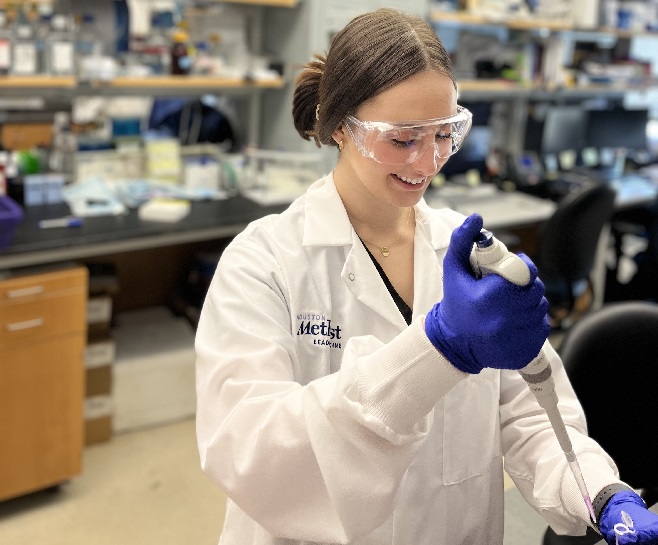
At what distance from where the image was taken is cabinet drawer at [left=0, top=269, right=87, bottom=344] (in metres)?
2.43

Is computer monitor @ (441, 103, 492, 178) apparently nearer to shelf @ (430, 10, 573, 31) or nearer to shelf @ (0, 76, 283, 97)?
shelf @ (430, 10, 573, 31)

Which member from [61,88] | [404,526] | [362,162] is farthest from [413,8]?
[404,526]

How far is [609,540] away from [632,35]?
432cm

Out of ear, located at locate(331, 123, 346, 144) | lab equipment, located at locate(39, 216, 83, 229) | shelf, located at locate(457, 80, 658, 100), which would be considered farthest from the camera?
shelf, located at locate(457, 80, 658, 100)

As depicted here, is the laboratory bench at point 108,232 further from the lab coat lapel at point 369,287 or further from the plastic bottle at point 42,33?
the lab coat lapel at point 369,287

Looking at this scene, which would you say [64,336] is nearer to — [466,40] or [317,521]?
[317,521]

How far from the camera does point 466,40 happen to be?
4.23 metres

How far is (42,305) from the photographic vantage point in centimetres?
249

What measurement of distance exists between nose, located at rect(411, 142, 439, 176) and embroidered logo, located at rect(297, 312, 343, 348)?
0.27 m

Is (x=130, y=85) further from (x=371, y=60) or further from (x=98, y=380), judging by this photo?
(x=371, y=60)

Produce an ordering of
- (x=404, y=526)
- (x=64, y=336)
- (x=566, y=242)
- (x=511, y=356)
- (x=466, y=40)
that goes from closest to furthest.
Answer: (x=511, y=356)
(x=404, y=526)
(x=64, y=336)
(x=566, y=242)
(x=466, y=40)

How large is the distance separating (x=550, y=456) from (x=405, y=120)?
576mm

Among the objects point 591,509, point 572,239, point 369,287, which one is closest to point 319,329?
point 369,287

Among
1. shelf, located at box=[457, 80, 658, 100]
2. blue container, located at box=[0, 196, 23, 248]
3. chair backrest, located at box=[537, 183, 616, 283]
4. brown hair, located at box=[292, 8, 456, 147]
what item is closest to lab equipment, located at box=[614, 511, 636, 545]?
brown hair, located at box=[292, 8, 456, 147]
